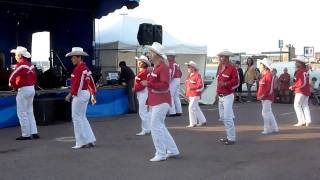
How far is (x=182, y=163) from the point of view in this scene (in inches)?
338

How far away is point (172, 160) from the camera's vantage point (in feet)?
29.1

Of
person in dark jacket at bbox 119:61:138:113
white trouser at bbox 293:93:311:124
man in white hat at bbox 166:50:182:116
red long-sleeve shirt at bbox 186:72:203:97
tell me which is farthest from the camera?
person in dark jacket at bbox 119:61:138:113

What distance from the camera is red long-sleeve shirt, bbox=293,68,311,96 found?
13.9m

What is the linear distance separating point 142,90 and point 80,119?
216 cm

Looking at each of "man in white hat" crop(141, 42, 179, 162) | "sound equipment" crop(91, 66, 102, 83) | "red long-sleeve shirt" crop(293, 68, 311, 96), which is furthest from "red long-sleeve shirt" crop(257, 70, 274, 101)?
"sound equipment" crop(91, 66, 102, 83)

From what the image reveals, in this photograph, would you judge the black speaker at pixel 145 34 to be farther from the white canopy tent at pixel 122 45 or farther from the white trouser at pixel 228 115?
the white trouser at pixel 228 115

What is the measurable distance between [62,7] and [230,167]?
1435cm

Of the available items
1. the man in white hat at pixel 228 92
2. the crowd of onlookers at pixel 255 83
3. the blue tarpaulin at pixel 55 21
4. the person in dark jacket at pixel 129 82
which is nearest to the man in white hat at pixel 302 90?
the man in white hat at pixel 228 92

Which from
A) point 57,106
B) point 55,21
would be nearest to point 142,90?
point 57,106

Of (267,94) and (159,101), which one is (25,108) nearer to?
(159,101)

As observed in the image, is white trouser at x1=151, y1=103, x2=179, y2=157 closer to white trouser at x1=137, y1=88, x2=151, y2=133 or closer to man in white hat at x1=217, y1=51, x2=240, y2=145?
man in white hat at x1=217, y1=51, x2=240, y2=145

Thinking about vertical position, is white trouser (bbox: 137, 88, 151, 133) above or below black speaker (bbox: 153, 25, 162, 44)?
below

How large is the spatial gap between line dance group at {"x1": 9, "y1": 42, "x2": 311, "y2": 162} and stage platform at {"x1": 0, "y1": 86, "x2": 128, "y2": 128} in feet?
8.48

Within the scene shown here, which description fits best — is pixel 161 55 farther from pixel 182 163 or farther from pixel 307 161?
pixel 307 161
